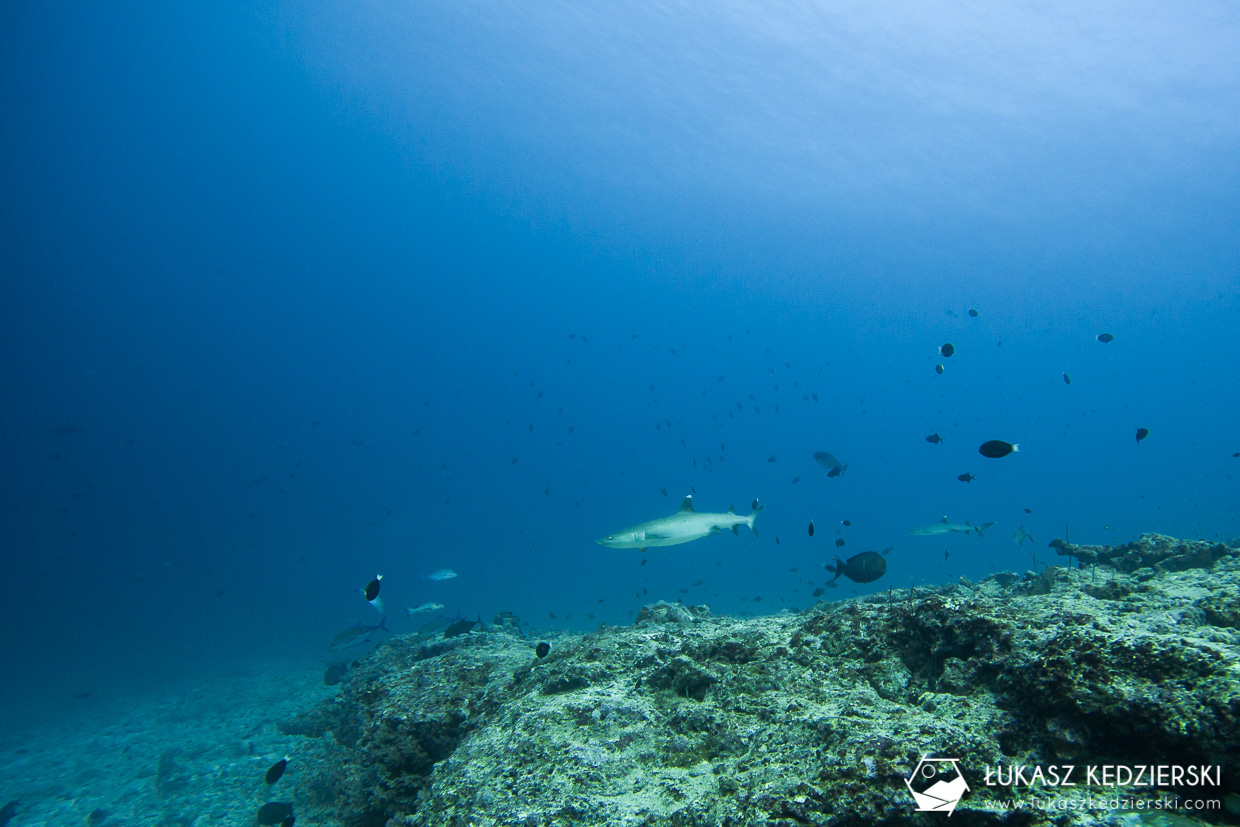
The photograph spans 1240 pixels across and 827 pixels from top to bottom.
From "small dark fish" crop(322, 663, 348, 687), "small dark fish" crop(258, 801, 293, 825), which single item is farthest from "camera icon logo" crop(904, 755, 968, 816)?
"small dark fish" crop(322, 663, 348, 687)

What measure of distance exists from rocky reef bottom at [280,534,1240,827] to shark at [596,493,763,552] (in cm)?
348

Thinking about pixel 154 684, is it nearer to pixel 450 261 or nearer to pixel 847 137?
pixel 847 137

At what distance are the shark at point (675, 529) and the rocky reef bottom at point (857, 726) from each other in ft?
11.4

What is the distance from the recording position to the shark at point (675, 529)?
8.65 metres

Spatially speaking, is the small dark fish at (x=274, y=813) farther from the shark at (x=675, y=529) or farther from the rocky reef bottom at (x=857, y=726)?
the shark at (x=675, y=529)

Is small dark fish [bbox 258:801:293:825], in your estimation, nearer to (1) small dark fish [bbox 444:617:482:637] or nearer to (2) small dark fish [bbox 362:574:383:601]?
(2) small dark fish [bbox 362:574:383:601]

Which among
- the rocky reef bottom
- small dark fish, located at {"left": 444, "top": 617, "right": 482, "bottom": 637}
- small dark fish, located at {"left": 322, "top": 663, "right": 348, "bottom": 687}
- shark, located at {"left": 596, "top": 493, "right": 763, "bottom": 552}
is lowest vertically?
small dark fish, located at {"left": 322, "top": 663, "right": 348, "bottom": 687}

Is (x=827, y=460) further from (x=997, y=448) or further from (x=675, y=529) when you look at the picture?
(x=675, y=529)

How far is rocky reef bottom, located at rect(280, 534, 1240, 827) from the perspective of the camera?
1864mm

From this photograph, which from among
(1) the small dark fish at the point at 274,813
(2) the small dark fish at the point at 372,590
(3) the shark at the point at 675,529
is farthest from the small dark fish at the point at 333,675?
(3) the shark at the point at 675,529

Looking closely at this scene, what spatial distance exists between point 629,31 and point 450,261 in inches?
2578

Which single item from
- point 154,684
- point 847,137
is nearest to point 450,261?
point 847,137

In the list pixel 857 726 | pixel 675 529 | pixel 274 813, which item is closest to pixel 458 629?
pixel 274 813

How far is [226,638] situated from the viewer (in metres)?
38.6
